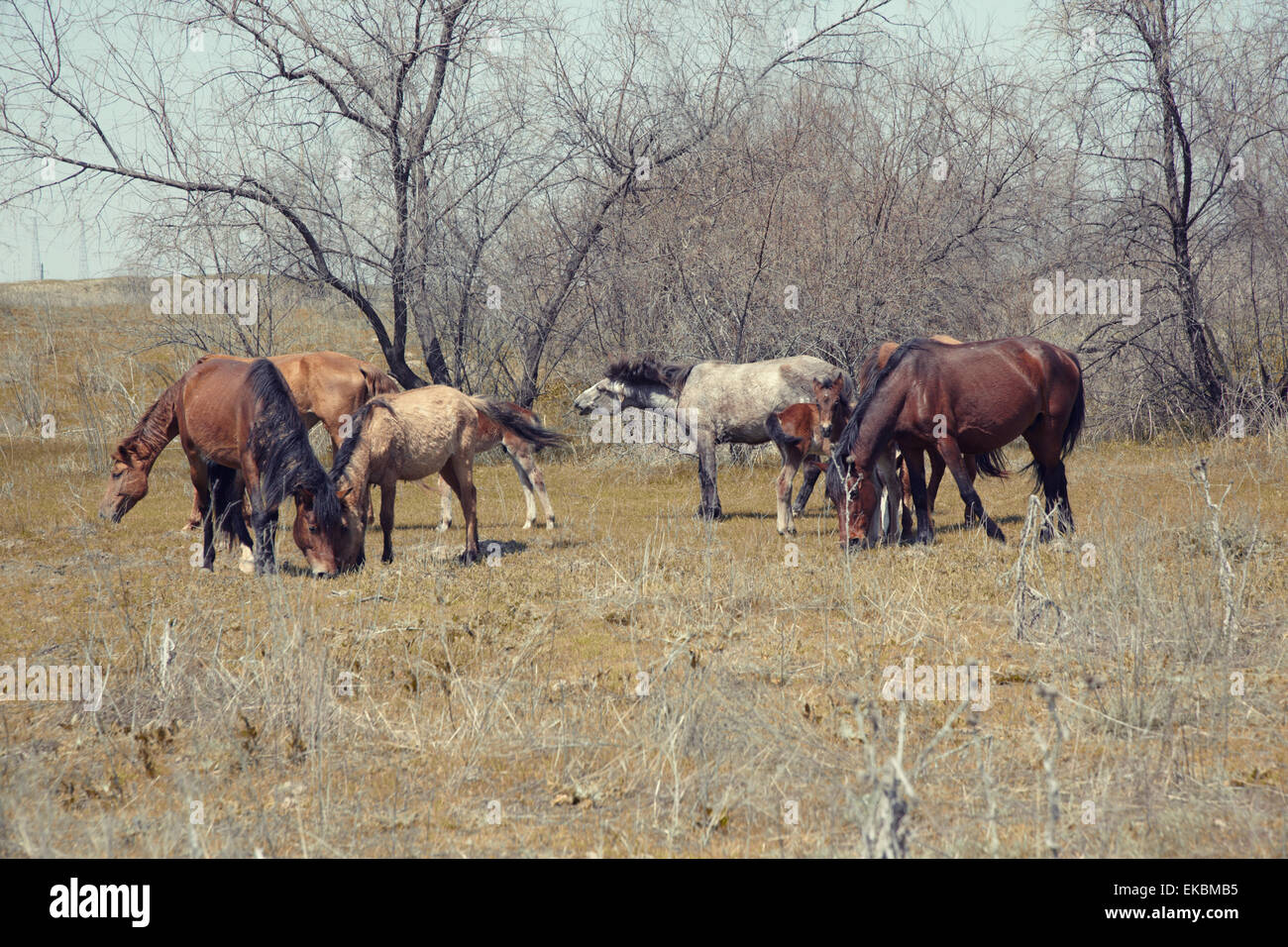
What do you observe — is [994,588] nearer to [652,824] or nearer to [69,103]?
[652,824]

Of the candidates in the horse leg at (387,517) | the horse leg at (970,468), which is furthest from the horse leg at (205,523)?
the horse leg at (970,468)

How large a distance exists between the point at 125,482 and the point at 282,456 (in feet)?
9.47

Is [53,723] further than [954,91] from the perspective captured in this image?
No

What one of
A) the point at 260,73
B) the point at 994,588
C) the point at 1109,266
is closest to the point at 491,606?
the point at 994,588

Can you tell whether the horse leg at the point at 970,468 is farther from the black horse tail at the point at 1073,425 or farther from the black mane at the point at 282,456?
the black mane at the point at 282,456

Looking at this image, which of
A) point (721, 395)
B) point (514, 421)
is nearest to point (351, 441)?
point (514, 421)

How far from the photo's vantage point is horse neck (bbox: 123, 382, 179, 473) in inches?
429

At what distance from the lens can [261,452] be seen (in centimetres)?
965

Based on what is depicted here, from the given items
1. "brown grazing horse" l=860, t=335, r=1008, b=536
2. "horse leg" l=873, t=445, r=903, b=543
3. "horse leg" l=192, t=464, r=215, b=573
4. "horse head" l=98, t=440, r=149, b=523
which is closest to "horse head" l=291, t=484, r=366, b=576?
"horse leg" l=192, t=464, r=215, b=573

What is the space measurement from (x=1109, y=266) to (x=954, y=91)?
432cm

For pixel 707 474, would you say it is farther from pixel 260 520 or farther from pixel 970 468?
pixel 260 520

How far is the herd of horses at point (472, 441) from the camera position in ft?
31.5

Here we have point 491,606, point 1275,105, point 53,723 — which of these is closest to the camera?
point 53,723

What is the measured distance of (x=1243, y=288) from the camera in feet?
61.3
